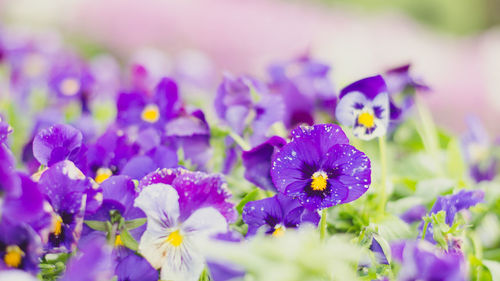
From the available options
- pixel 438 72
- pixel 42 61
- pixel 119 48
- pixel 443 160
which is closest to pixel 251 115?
pixel 443 160

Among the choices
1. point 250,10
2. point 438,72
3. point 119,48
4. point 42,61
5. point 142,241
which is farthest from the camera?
point 250,10

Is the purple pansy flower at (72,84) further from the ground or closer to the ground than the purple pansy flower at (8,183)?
closer to the ground

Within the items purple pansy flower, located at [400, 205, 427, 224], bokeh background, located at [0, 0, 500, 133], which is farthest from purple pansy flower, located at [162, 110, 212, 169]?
bokeh background, located at [0, 0, 500, 133]

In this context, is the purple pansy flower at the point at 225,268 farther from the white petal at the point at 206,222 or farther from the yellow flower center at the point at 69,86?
the yellow flower center at the point at 69,86

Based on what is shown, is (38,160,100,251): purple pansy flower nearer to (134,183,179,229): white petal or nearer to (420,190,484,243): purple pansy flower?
(134,183,179,229): white petal

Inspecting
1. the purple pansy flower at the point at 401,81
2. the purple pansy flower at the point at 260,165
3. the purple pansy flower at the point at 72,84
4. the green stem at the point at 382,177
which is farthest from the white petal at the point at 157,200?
the purple pansy flower at the point at 72,84

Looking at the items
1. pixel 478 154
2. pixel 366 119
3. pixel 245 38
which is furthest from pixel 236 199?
pixel 245 38

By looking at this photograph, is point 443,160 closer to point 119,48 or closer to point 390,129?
point 390,129
